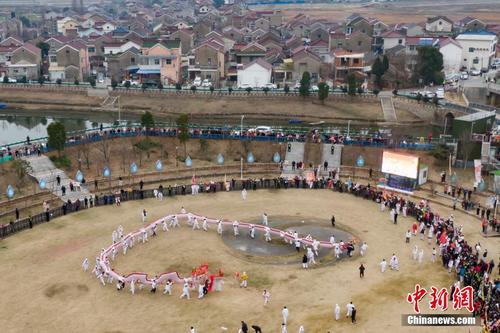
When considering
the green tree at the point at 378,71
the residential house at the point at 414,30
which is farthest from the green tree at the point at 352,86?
the residential house at the point at 414,30

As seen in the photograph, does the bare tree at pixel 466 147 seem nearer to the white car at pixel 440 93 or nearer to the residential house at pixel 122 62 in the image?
the white car at pixel 440 93

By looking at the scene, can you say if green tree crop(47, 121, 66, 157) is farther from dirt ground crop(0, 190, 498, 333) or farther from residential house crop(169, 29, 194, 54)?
residential house crop(169, 29, 194, 54)

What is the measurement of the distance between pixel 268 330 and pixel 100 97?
208 feet

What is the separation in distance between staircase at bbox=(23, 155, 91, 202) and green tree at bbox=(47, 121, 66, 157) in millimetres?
1324

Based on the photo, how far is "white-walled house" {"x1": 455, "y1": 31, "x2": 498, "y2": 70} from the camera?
287ft

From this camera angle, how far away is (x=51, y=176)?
146ft

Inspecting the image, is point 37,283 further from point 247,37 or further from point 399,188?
point 247,37

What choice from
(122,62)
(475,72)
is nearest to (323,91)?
(475,72)

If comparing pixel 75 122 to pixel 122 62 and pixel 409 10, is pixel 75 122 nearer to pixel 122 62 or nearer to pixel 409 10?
pixel 122 62

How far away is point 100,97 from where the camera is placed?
270 ft

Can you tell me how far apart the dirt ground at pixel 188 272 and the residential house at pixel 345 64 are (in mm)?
48344

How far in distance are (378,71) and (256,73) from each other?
1743 centimetres

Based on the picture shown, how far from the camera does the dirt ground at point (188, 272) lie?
26.0 meters

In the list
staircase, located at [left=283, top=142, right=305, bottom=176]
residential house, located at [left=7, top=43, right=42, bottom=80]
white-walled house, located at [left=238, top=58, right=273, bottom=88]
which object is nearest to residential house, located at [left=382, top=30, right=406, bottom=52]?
white-walled house, located at [left=238, top=58, right=273, bottom=88]
